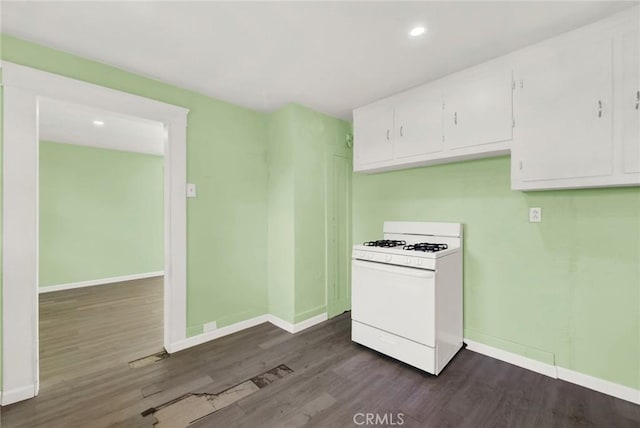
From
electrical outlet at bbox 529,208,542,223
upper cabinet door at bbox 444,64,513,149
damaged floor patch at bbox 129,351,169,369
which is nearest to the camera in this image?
upper cabinet door at bbox 444,64,513,149

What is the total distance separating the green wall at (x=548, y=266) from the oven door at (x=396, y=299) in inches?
28.9

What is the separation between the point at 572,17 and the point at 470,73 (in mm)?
652

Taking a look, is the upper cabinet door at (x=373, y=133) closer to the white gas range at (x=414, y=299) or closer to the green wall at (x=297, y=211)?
the green wall at (x=297, y=211)

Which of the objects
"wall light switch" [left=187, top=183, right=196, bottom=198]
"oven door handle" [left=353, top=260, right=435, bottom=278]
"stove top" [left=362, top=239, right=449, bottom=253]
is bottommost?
"oven door handle" [left=353, top=260, right=435, bottom=278]

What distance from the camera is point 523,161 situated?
2.05 m

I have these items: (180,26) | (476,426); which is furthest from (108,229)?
(476,426)

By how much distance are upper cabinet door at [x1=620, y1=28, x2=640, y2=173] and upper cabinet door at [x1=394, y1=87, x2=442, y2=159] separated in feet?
3.62

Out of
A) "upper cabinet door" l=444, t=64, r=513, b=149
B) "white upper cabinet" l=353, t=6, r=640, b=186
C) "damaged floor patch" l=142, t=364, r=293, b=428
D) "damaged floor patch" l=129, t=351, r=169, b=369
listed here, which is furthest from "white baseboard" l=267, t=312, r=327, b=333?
"upper cabinet door" l=444, t=64, r=513, b=149

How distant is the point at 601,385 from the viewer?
77.6 inches

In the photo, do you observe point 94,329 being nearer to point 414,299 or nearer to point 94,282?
point 94,282

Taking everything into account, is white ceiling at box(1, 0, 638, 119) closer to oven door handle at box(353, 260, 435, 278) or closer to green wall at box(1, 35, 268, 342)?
green wall at box(1, 35, 268, 342)

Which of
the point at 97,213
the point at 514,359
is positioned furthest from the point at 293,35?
the point at 97,213

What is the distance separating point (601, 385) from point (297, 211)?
281 cm

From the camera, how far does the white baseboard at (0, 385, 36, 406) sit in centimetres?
187
